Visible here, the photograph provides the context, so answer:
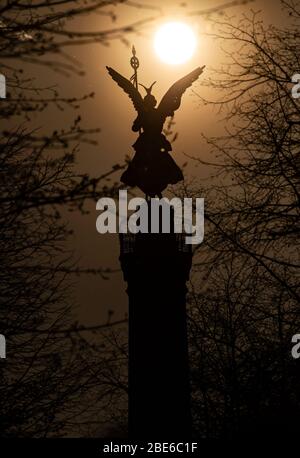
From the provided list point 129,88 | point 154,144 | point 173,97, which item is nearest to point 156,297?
point 154,144

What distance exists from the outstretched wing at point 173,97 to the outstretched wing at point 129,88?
39cm

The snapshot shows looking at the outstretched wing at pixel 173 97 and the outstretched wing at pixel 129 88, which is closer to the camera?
the outstretched wing at pixel 173 97

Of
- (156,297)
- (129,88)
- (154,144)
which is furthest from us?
(129,88)

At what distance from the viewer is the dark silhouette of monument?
12.1 meters

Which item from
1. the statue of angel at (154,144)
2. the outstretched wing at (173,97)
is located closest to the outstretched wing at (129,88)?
the statue of angel at (154,144)

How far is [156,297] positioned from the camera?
41.0ft

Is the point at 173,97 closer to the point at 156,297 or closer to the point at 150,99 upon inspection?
the point at 150,99

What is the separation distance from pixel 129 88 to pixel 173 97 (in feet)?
2.90

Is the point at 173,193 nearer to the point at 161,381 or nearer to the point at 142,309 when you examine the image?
the point at 142,309

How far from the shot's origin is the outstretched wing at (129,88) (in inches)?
520

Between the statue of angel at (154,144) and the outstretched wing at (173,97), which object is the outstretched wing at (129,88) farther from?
the outstretched wing at (173,97)

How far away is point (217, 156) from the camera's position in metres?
9.55
